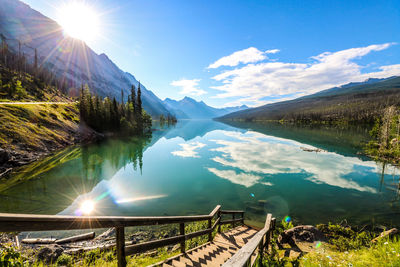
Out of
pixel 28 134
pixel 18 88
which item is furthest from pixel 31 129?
pixel 18 88

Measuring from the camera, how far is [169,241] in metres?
5.17

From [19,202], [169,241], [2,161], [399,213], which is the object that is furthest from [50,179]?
[399,213]

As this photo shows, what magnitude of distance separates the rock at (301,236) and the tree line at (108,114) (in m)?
73.2

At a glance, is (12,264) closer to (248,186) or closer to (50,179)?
(248,186)

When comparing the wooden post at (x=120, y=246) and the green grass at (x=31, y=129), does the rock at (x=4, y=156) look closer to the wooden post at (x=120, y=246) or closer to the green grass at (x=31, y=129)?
the green grass at (x=31, y=129)

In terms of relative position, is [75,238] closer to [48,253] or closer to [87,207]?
[48,253]

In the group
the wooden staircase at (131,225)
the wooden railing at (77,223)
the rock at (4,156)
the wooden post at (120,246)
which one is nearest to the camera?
the wooden railing at (77,223)

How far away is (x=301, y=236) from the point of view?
29.3ft

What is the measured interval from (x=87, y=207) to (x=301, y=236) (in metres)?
17.7

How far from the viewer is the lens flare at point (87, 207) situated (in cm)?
1501

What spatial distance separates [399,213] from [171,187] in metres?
22.2

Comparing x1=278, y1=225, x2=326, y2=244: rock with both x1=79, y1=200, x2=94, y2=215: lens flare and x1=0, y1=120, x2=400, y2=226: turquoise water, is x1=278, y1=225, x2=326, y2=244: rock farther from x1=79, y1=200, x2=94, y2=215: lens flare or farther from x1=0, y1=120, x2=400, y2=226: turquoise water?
x1=79, y1=200, x2=94, y2=215: lens flare

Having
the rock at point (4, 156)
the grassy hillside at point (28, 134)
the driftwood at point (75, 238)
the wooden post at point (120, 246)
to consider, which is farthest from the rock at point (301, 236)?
the rock at point (4, 156)

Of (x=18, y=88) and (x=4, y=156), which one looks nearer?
(x=4, y=156)
